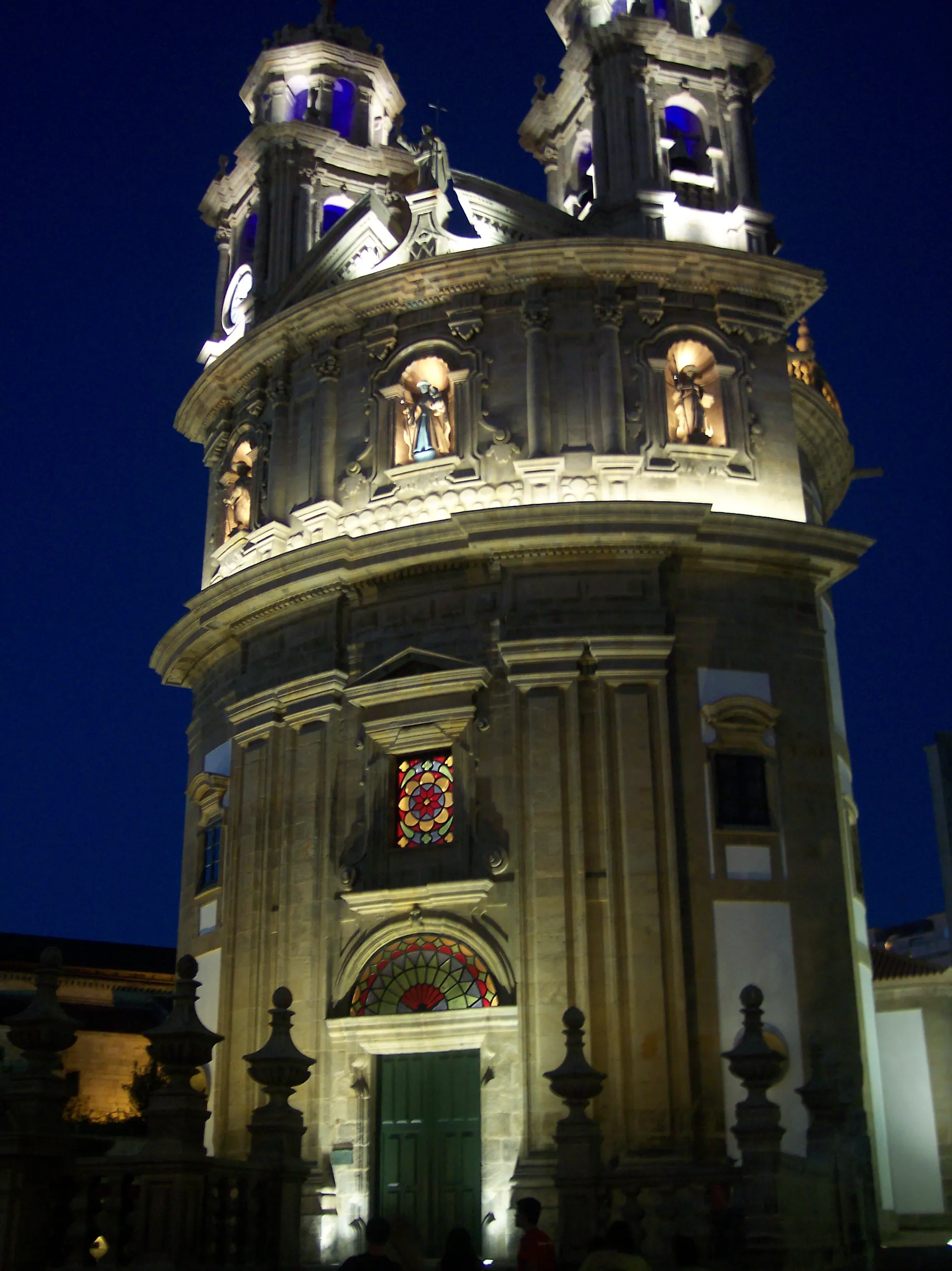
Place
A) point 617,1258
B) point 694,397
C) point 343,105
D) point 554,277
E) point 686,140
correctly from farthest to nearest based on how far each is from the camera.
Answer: point 343,105 → point 686,140 → point 554,277 → point 694,397 → point 617,1258

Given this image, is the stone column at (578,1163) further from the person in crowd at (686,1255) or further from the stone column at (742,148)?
the stone column at (742,148)

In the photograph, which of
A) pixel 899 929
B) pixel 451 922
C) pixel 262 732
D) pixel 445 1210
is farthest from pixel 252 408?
pixel 899 929

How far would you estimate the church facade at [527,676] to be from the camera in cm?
2036

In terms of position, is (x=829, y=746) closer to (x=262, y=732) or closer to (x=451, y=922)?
(x=451, y=922)

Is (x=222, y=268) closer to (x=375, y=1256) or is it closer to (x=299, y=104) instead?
(x=299, y=104)

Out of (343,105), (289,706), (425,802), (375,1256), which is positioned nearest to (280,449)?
(289,706)

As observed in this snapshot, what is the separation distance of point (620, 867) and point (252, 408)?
38.2 ft

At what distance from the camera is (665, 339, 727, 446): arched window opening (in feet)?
78.3

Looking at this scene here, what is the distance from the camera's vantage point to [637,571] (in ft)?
73.0

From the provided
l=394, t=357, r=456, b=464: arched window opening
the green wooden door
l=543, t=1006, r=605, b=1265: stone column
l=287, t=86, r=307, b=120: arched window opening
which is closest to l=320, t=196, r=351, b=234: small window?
l=287, t=86, r=307, b=120: arched window opening

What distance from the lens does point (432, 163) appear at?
2659 cm

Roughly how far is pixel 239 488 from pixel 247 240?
24.5 ft

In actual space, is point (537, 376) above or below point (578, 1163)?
above

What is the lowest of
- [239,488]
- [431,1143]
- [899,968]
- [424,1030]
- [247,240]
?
[431,1143]
